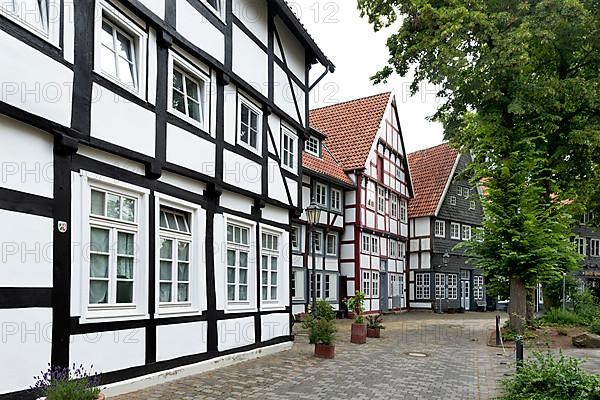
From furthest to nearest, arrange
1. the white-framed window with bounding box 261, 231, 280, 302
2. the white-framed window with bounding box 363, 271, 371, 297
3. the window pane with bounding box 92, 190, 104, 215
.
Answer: the white-framed window with bounding box 363, 271, 371, 297, the white-framed window with bounding box 261, 231, 280, 302, the window pane with bounding box 92, 190, 104, 215

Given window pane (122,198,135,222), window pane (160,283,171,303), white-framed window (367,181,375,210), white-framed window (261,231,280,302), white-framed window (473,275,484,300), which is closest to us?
window pane (122,198,135,222)

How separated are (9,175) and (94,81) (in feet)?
6.35

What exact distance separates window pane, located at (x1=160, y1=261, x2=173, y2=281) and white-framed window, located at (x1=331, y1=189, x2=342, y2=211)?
17827 mm

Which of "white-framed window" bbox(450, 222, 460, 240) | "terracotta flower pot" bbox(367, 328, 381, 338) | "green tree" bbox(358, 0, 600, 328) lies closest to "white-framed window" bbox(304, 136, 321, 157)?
"green tree" bbox(358, 0, 600, 328)

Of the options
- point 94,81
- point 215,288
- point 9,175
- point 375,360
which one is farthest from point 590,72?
point 9,175

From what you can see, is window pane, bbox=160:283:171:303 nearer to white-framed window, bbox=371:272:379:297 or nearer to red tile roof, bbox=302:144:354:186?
red tile roof, bbox=302:144:354:186

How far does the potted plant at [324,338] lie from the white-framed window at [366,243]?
1597cm

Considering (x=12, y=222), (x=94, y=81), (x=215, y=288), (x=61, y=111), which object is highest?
(x=94, y=81)

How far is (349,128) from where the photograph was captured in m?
30.4

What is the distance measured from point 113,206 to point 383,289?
24562 mm

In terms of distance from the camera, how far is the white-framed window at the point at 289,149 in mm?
14680

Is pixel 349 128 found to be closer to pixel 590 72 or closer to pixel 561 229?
pixel 590 72

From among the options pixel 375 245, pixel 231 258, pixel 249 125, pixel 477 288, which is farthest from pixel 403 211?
pixel 231 258

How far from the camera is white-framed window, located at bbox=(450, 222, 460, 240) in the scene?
36938mm
